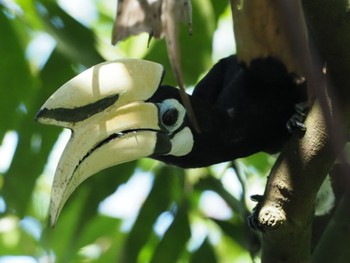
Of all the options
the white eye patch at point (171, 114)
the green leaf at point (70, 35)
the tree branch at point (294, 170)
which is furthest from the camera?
the green leaf at point (70, 35)

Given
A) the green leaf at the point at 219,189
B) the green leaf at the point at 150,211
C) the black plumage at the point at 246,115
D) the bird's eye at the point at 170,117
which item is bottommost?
the green leaf at the point at 219,189

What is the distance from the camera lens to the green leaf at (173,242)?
128 cm

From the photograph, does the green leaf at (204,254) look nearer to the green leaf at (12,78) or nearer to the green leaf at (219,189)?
the green leaf at (219,189)

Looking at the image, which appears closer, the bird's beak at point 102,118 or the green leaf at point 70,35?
the bird's beak at point 102,118

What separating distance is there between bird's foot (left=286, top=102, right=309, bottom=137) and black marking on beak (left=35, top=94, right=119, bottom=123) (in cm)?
25

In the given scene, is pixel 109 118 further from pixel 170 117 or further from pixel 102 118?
pixel 170 117

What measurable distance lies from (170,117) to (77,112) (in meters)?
0.21

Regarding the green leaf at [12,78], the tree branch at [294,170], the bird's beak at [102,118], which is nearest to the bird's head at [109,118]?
the bird's beak at [102,118]

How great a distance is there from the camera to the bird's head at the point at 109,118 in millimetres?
939

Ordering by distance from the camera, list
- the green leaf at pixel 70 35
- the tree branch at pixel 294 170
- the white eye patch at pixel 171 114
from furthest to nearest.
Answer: the green leaf at pixel 70 35 → the white eye patch at pixel 171 114 → the tree branch at pixel 294 170

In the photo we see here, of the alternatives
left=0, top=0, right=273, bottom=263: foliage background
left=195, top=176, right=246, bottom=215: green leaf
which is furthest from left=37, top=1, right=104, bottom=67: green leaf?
left=195, top=176, right=246, bottom=215: green leaf

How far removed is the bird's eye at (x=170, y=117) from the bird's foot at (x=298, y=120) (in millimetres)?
172

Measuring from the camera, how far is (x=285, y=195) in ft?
3.08

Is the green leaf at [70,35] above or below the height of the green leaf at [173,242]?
above
